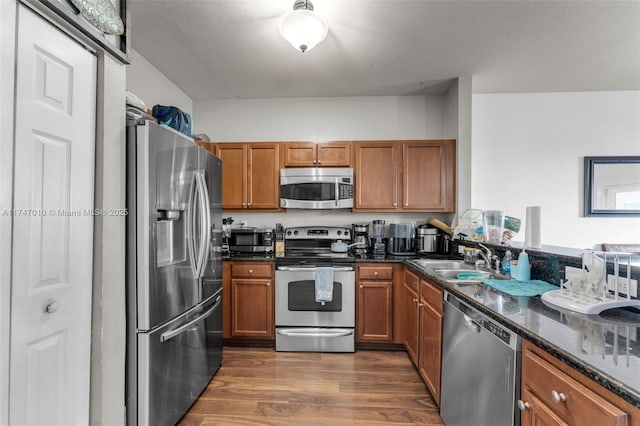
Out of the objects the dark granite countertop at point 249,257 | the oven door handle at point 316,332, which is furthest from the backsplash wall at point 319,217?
the oven door handle at point 316,332

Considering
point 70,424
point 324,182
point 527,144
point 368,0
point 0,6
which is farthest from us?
point 527,144

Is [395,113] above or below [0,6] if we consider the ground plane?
above

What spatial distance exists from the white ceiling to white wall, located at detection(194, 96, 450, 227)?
0.51 feet

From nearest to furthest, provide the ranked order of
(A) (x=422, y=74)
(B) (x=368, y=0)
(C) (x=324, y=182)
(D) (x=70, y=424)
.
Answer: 1. (D) (x=70, y=424)
2. (B) (x=368, y=0)
3. (A) (x=422, y=74)
4. (C) (x=324, y=182)

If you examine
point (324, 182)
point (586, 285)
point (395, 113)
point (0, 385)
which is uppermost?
point (395, 113)

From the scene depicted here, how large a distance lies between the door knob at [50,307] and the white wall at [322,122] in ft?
7.59

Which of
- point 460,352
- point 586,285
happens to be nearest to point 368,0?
point 586,285

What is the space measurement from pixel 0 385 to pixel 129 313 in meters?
0.56

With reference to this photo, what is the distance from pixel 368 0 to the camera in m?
A: 1.81

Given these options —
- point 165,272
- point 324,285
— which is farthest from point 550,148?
point 165,272

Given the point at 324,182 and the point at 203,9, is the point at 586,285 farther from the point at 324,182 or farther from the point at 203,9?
the point at 203,9

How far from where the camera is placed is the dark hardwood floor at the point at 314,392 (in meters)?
1.86

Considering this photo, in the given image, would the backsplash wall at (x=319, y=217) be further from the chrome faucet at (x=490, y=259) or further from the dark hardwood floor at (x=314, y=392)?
the dark hardwood floor at (x=314, y=392)

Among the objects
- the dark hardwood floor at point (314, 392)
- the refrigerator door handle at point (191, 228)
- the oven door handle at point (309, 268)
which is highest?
the refrigerator door handle at point (191, 228)
